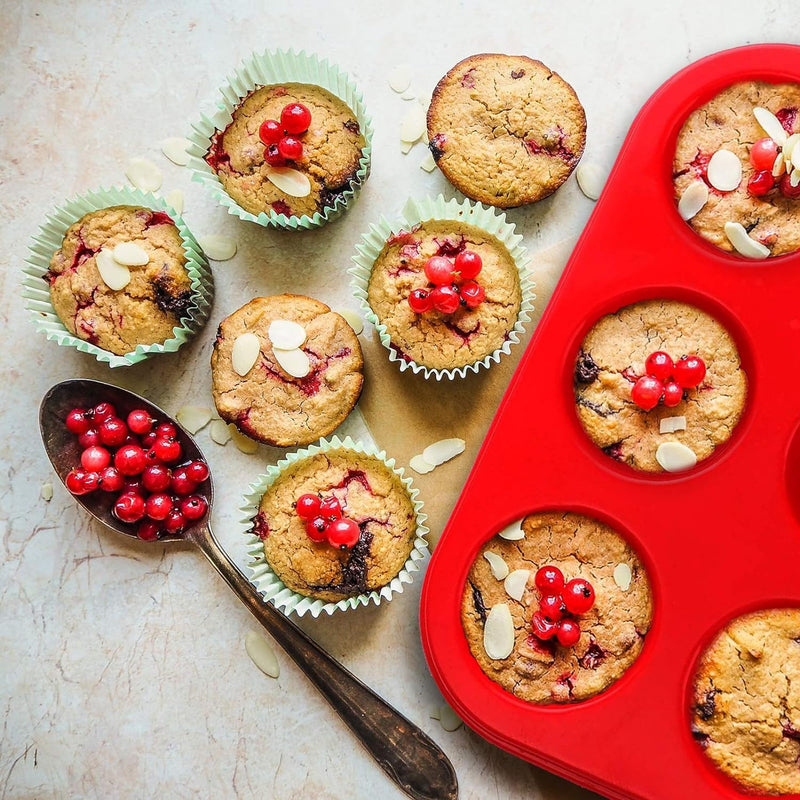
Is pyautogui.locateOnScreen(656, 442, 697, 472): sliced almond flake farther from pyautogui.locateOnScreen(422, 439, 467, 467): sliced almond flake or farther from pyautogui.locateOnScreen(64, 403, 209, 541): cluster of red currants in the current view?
pyautogui.locateOnScreen(64, 403, 209, 541): cluster of red currants

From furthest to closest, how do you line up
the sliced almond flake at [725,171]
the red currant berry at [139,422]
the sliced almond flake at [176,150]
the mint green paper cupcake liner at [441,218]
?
the sliced almond flake at [176,150], the red currant berry at [139,422], the mint green paper cupcake liner at [441,218], the sliced almond flake at [725,171]

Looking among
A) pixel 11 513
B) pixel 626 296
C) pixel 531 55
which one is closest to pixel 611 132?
pixel 531 55

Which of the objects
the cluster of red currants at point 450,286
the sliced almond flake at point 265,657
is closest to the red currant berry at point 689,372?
the cluster of red currants at point 450,286

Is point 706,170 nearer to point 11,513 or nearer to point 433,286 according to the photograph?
point 433,286

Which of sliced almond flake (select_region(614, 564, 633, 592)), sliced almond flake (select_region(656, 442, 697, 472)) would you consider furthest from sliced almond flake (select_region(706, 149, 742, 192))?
sliced almond flake (select_region(614, 564, 633, 592))

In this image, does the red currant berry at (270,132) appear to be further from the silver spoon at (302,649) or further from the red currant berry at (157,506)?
the red currant berry at (157,506)

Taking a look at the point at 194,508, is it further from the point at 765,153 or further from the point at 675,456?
the point at 765,153

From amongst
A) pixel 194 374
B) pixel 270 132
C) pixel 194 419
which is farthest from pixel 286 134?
pixel 194 419
